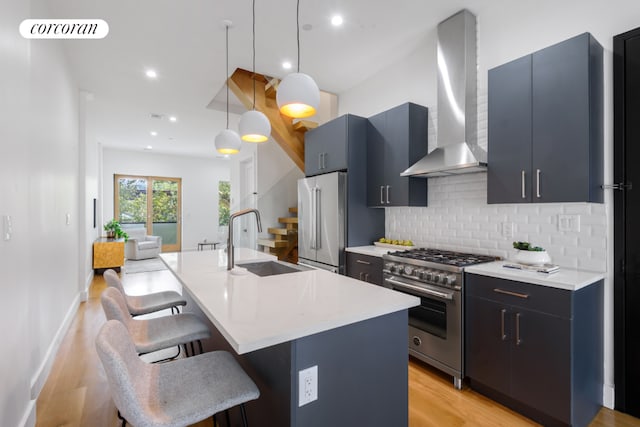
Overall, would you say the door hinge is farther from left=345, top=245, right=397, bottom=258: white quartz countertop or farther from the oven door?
left=345, top=245, right=397, bottom=258: white quartz countertop

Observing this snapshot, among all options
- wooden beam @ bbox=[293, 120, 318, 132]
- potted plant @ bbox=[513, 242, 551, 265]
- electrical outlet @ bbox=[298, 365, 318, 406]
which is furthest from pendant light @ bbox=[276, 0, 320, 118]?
wooden beam @ bbox=[293, 120, 318, 132]

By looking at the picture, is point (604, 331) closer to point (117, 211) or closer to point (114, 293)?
point (114, 293)

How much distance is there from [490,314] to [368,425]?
4.26 ft

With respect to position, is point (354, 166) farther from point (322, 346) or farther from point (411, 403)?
point (322, 346)

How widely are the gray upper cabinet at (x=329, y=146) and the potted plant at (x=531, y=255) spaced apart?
1.94 meters

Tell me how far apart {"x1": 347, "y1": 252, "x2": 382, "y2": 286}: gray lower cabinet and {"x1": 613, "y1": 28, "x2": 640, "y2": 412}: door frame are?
172 cm

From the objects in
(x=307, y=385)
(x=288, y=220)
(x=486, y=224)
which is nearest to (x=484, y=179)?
(x=486, y=224)

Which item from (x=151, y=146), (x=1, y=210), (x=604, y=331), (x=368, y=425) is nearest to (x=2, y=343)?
(x=1, y=210)

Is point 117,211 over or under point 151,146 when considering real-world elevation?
under

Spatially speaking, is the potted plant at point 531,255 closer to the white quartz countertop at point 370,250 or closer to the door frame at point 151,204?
the white quartz countertop at point 370,250

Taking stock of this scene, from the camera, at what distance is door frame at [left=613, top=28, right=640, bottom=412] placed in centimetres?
208

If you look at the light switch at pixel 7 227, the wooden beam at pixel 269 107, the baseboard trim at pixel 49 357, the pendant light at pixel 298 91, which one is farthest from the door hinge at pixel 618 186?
the baseboard trim at pixel 49 357

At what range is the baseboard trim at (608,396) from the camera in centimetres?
212

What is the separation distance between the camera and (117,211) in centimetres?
897
